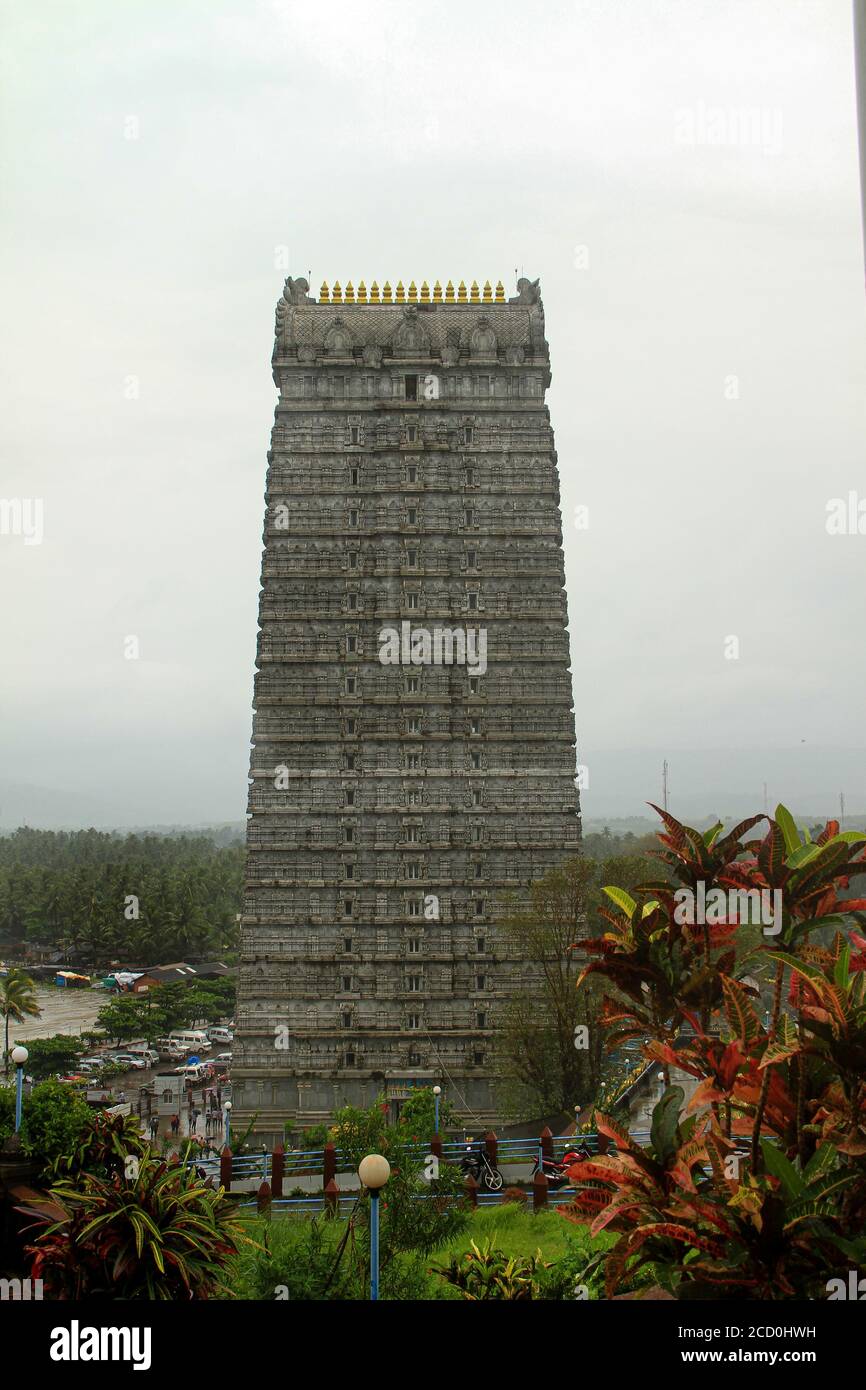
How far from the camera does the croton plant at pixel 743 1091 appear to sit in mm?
6504

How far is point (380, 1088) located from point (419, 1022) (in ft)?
5.22

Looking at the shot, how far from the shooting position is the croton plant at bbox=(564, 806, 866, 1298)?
21.3ft

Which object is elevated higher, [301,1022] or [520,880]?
[520,880]

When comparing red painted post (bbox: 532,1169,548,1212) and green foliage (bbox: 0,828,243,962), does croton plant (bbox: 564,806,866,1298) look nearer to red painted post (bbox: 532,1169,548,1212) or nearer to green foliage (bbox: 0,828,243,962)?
red painted post (bbox: 532,1169,548,1212)

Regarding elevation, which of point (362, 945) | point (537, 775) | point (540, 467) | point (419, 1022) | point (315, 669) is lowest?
point (419, 1022)

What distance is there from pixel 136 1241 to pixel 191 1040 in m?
40.1

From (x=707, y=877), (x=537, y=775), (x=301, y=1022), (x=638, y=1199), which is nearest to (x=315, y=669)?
(x=537, y=775)

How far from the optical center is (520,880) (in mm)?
25969

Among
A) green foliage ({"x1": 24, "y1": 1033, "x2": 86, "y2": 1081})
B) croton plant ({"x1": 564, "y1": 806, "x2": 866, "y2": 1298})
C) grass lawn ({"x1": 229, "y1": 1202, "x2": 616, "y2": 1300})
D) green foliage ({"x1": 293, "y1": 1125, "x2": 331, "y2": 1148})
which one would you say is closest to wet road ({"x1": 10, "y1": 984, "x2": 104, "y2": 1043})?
green foliage ({"x1": 24, "y1": 1033, "x2": 86, "y2": 1081})

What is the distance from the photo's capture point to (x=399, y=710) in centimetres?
2636

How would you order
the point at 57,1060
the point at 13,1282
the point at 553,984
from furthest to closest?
the point at 57,1060, the point at 553,984, the point at 13,1282

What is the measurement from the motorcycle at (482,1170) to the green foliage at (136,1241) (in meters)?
8.83

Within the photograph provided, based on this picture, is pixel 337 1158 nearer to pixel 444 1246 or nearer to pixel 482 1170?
pixel 482 1170

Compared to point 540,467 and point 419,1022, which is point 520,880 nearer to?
point 419,1022
